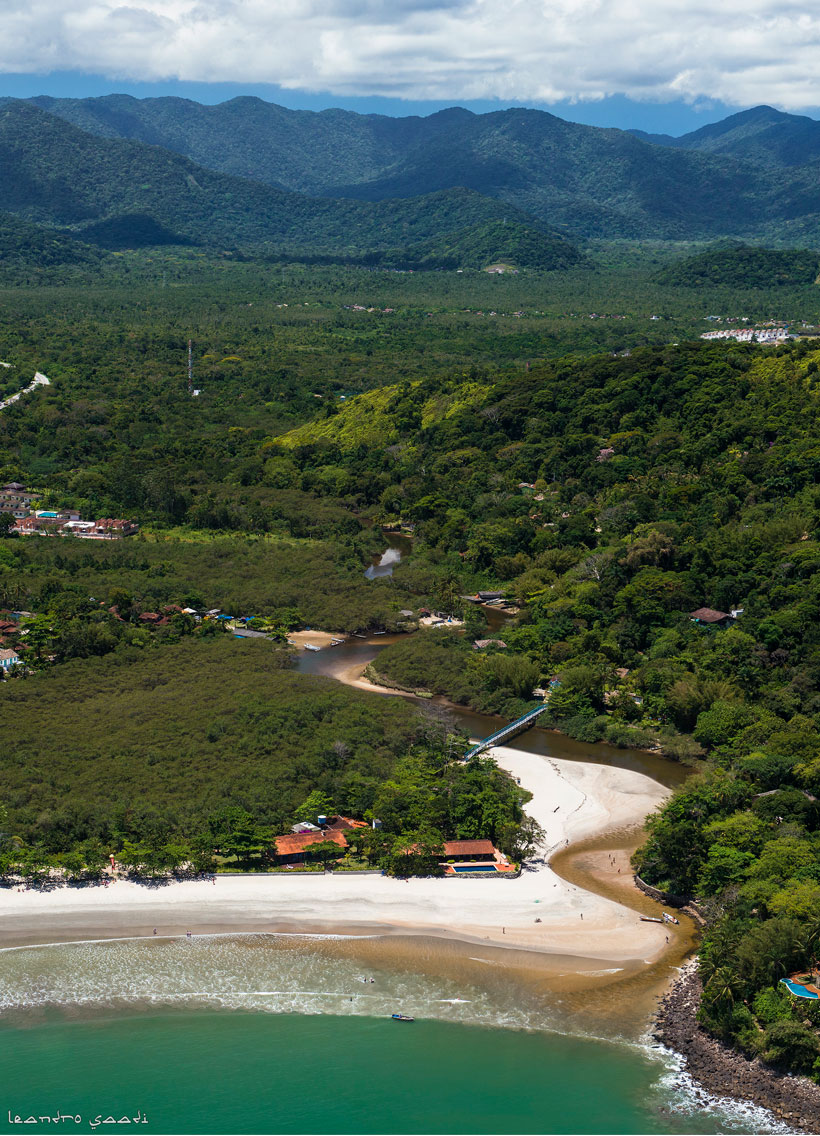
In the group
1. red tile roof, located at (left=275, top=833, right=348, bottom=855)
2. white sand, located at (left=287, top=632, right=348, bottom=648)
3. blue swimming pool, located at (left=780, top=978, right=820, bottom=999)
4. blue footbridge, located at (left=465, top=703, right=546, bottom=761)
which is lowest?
red tile roof, located at (left=275, top=833, right=348, bottom=855)

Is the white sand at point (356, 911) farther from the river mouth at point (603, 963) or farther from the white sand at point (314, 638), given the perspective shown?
the white sand at point (314, 638)

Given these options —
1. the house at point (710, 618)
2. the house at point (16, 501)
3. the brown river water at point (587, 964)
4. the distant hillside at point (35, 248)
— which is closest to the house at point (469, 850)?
the brown river water at point (587, 964)

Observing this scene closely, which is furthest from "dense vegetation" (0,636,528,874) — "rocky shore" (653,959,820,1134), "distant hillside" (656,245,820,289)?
"distant hillside" (656,245,820,289)

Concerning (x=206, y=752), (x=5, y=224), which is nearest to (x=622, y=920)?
(x=206, y=752)

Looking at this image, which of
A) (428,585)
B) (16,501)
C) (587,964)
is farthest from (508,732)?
(16,501)

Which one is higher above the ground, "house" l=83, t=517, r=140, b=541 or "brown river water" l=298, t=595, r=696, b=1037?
"house" l=83, t=517, r=140, b=541

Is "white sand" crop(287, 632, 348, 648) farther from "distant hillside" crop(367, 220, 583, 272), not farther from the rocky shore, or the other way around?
"distant hillside" crop(367, 220, 583, 272)

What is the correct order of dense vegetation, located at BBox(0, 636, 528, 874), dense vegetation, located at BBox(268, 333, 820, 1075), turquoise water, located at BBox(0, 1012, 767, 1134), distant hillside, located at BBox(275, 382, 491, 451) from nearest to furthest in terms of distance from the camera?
turquoise water, located at BBox(0, 1012, 767, 1134)
dense vegetation, located at BBox(268, 333, 820, 1075)
dense vegetation, located at BBox(0, 636, 528, 874)
distant hillside, located at BBox(275, 382, 491, 451)
